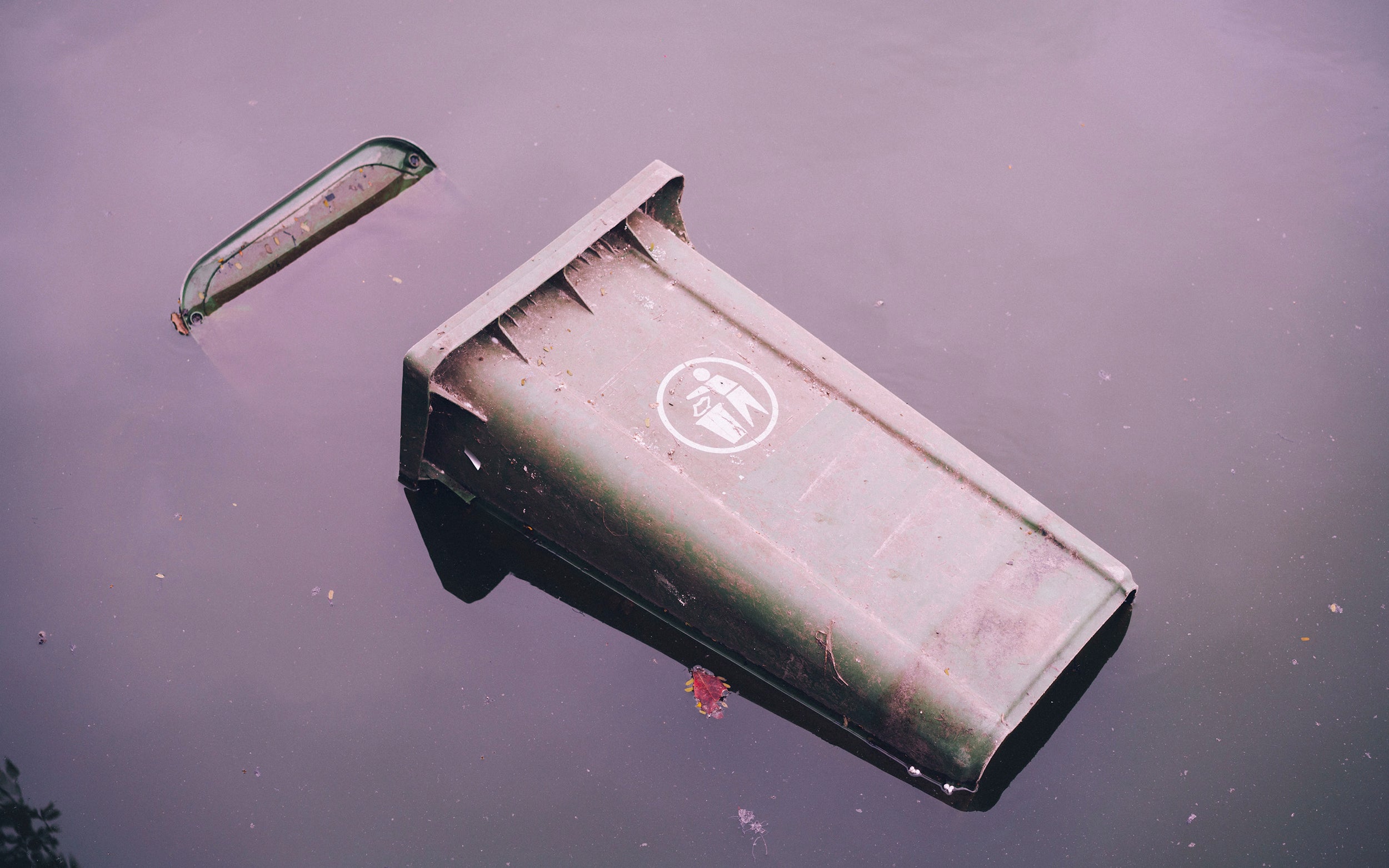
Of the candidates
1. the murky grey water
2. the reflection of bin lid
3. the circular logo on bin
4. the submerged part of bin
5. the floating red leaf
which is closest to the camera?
the reflection of bin lid

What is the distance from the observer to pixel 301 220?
5961 mm

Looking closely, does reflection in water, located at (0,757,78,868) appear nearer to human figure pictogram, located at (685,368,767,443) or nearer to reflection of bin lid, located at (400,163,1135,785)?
reflection of bin lid, located at (400,163,1135,785)

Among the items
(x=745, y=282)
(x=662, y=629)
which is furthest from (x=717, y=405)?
(x=745, y=282)

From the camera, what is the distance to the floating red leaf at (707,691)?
192 inches

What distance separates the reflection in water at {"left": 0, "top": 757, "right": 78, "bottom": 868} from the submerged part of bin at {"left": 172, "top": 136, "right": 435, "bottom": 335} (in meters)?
2.46

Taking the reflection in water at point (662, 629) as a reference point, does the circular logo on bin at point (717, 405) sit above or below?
above

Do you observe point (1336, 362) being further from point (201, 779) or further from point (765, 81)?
point (201, 779)

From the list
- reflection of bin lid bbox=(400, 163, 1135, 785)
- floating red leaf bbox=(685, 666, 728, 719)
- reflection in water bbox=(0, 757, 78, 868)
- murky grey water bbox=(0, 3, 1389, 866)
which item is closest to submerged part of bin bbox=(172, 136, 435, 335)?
murky grey water bbox=(0, 3, 1389, 866)

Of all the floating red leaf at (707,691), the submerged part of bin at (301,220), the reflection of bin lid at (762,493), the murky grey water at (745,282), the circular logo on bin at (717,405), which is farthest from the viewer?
the submerged part of bin at (301,220)

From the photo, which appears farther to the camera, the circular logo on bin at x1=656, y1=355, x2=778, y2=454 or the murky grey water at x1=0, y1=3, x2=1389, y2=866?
the murky grey water at x1=0, y1=3, x2=1389, y2=866

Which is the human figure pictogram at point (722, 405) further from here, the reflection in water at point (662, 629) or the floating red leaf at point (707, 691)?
the floating red leaf at point (707, 691)

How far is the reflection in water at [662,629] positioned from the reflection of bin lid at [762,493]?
0.09 m

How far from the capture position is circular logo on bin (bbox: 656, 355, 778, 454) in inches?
179

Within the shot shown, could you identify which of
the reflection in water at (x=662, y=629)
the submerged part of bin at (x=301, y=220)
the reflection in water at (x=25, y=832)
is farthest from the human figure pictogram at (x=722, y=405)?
the reflection in water at (x=25, y=832)
